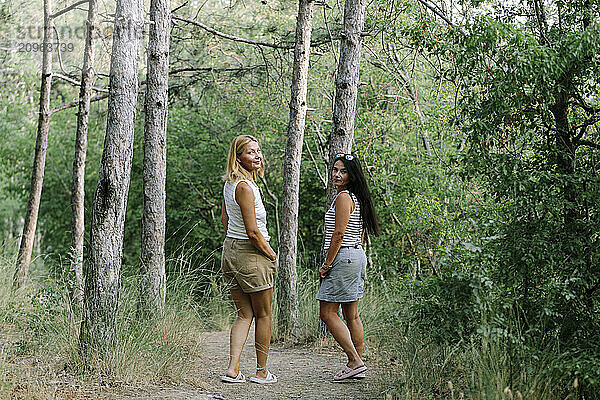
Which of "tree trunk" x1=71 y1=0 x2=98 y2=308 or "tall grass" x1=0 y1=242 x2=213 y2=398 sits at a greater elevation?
"tree trunk" x1=71 y1=0 x2=98 y2=308

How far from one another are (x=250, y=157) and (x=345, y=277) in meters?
1.32

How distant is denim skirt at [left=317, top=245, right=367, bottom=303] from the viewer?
19.4 feet

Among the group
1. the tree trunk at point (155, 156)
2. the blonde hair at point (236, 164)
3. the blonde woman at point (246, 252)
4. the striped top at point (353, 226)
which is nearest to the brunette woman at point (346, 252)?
the striped top at point (353, 226)

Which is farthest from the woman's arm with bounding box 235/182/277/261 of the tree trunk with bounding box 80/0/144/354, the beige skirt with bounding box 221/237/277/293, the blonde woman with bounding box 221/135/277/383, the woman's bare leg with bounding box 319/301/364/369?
the tree trunk with bounding box 80/0/144/354

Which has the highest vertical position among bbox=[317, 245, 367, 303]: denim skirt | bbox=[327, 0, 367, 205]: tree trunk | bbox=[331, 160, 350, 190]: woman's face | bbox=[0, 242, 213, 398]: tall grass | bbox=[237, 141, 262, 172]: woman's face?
bbox=[327, 0, 367, 205]: tree trunk

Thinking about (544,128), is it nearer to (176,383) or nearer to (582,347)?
(582,347)

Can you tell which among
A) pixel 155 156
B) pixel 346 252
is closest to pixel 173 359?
pixel 346 252

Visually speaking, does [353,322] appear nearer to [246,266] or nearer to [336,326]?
[336,326]

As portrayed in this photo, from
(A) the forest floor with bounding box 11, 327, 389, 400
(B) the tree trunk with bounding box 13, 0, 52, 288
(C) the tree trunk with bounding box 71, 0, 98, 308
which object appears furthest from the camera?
(B) the tree trunk with bounding box 13, 0, 52, 288

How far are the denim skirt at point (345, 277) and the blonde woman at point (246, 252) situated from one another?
0.53 meters

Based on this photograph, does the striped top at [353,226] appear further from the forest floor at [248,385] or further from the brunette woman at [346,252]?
the forest floor at [248,385]

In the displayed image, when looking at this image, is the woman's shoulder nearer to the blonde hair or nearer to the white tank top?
the white tank top

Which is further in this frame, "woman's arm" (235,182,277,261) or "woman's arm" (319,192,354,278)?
"woman's arm" (319,192,354,278)

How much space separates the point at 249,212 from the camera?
5.59 metres
